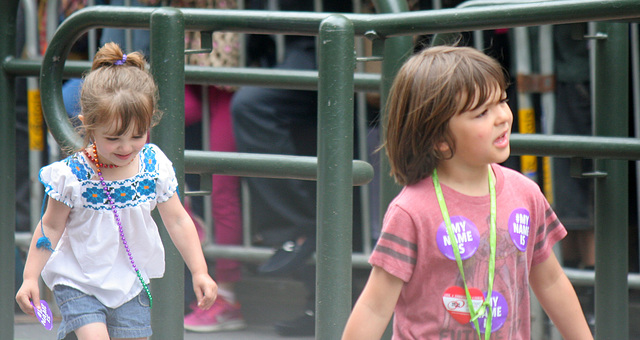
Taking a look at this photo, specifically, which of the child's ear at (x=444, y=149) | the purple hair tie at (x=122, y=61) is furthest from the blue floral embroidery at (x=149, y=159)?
the child's ear at (x=444, y=149)

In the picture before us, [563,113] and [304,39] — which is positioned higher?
[304,39]

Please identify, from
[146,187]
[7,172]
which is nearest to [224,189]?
[7,172]

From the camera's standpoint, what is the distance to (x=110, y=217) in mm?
2350

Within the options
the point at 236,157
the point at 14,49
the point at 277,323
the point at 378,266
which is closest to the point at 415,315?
the point at 378,266

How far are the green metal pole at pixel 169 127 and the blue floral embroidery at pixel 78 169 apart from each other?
0.25 meters

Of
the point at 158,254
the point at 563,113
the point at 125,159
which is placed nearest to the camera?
the point at 125,159

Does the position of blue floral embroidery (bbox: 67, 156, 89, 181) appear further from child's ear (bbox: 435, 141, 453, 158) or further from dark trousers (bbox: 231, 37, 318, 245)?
dark trousers (bbox: 231, 37, 318, 245)

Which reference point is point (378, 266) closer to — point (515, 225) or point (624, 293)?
point (515, 225)

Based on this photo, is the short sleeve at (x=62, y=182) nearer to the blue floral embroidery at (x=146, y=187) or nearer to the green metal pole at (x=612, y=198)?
the blue floral embroidery at (x=146, y=187)

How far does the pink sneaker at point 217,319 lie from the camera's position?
4156 mm

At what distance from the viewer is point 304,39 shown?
420 centimetres

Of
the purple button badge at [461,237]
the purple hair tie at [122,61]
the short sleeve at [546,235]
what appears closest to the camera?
the purple button badge at [461,237]

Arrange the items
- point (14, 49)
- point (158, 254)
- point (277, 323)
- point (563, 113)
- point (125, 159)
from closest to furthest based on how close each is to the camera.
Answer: point (125, 159), point (158, 254), point (14, 49), point (563, 113), point (277, 323)

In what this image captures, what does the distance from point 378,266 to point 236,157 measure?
1.02 metres
